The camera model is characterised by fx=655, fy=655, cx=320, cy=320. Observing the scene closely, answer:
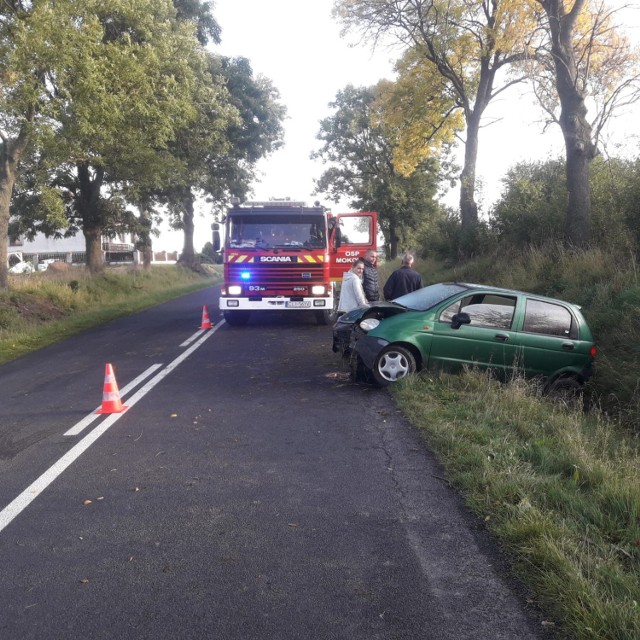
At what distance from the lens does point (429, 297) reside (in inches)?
382

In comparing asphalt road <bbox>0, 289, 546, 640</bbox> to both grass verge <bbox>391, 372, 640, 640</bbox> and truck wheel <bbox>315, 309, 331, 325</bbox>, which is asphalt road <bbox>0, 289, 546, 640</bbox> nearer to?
grass verge <bbox>391, 372, 640, 640</bbox>

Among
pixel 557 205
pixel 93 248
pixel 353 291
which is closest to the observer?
pixel 353 291

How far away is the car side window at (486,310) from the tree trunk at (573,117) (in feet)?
22.4

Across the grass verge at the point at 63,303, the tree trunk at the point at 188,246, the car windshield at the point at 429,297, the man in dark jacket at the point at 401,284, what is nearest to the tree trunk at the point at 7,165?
the grass verge at the point at 63,303

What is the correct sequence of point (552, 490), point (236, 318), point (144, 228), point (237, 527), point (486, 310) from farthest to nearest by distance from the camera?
point (144, 228) → point (236, 318) → point (486, 310) → point (552, 490) → point (237, 527)

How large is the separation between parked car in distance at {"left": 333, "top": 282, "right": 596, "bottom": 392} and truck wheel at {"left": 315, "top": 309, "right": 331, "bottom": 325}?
773 cm

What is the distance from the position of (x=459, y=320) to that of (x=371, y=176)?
41758 millimetres

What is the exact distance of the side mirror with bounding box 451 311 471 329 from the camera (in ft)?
28.9

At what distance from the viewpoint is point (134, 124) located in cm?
1820

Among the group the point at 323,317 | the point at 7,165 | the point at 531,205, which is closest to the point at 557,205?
the point at 531,205

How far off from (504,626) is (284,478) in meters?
2.51

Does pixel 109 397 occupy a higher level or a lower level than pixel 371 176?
lower

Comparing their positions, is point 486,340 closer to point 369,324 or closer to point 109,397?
point 369,324

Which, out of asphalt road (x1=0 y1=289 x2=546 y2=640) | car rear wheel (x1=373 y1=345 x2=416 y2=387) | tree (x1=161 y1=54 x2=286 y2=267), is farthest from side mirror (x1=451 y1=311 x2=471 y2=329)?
tree (x1=161 y1=54 x2=286 y2=267)
